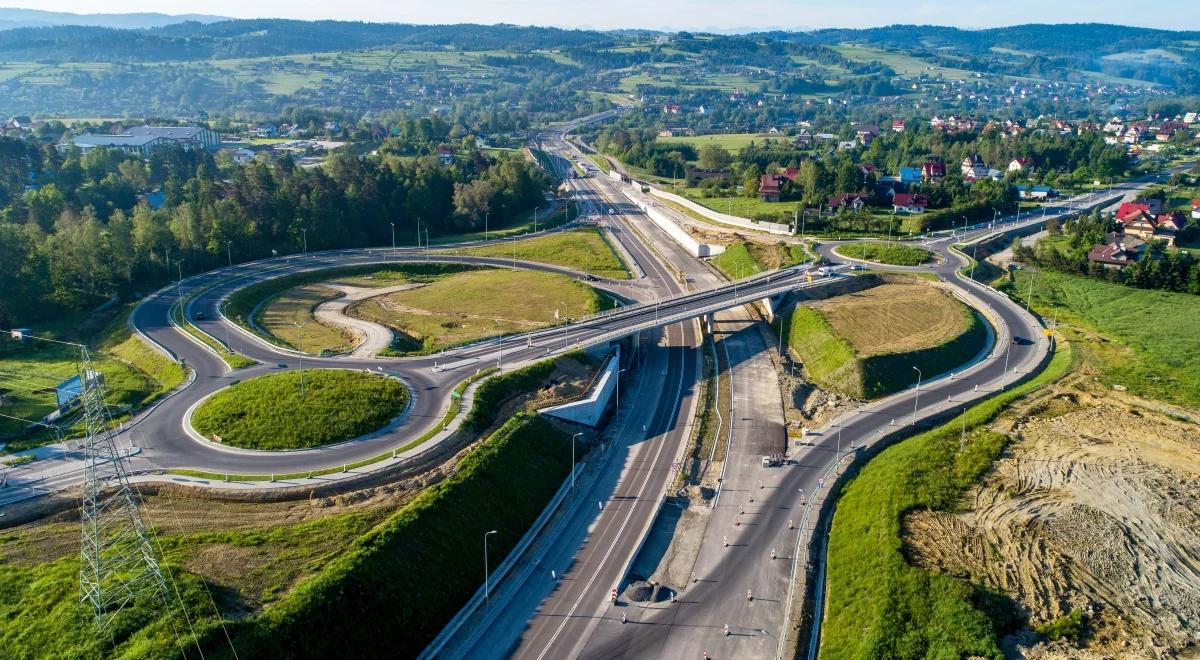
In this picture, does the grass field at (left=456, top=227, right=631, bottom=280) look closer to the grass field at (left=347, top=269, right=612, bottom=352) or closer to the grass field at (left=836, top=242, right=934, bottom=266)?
the grass field at (left=347, top=269, right=612, bottom=352)

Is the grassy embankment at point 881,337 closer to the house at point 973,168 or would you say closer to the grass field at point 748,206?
the grass field at point 748,206

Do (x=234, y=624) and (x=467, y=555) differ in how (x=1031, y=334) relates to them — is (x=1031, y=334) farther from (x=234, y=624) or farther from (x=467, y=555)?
(x=234, y=624)

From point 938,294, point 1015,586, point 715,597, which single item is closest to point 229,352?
point 715,597

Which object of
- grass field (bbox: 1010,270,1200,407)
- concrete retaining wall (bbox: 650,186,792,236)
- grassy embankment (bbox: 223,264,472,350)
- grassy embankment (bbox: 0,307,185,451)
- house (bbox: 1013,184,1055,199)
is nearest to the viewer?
grassy embankment (bbox: 0,307,185,451)

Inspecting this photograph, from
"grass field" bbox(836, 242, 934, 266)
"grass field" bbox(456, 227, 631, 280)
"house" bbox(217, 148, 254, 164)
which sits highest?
"house" bbox(217, 148, 254, 164)

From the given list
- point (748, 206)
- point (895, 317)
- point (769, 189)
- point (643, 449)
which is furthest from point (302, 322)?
point (769, 189)

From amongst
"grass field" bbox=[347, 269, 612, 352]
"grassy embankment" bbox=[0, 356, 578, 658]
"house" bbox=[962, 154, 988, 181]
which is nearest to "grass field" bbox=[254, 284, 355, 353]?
"grass field" bbox=[347, 269, 612, 352]
